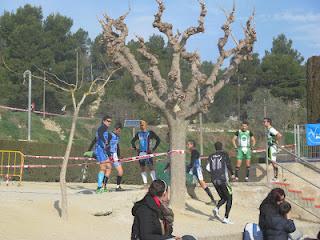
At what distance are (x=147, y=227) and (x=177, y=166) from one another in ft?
24.9

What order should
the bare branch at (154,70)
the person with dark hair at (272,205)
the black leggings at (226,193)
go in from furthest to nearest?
1. the bare branch at (154,70)
2. the black leggings at (226,193)
3. the person with dark hair at (272,205)

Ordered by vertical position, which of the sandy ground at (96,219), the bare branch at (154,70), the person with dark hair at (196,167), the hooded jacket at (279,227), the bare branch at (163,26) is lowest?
the sandy ground at (96,219)

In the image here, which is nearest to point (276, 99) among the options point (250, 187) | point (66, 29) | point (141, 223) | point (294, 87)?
point (294, 87)

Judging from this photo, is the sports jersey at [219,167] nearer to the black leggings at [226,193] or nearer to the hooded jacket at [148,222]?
the black leggings at [226,193]

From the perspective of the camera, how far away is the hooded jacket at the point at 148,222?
6.81 m

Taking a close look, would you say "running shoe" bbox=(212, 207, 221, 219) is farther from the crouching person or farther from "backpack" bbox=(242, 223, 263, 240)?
the crouching person

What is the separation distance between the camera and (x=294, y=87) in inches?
2549

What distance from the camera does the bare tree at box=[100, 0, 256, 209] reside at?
14.4 m

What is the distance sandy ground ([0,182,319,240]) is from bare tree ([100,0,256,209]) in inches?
42.1

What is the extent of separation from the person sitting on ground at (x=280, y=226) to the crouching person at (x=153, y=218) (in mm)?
1717

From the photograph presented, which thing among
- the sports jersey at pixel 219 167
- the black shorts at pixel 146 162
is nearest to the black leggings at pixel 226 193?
the sports jersey at pixel 219 167

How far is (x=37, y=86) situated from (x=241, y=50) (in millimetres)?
43450

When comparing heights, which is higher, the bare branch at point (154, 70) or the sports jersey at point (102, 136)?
the bare branch at point (154, 70)

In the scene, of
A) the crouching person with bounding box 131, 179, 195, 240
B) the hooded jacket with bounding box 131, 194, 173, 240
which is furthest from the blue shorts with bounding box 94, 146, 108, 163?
the hooded jacket with bounding box 131, 194, 173, 240
